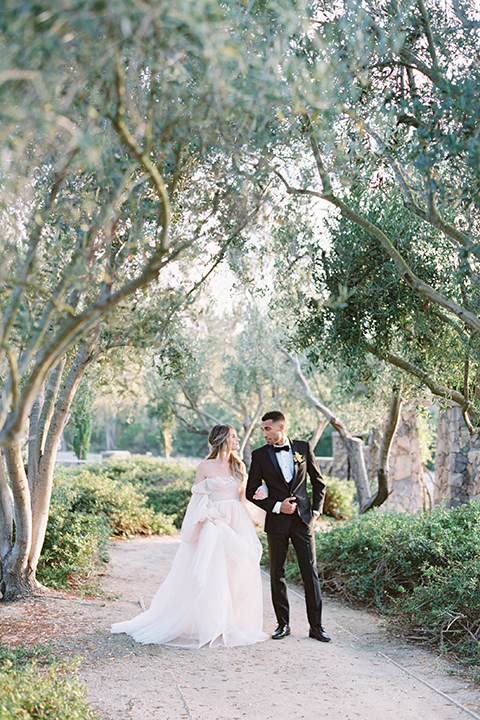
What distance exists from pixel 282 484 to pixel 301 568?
0.75m

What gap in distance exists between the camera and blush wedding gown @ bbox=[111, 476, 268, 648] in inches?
221

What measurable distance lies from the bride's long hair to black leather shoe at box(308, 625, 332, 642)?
4.81 ft

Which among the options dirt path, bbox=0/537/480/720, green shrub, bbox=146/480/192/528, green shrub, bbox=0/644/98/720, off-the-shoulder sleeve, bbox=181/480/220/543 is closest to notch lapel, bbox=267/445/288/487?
off-the-shoulder sleeve, bbox=181/480/220/543

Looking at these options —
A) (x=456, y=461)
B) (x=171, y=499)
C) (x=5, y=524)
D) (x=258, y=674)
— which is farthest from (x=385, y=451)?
(x=171, y=499)

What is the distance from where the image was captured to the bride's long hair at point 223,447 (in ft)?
20.3

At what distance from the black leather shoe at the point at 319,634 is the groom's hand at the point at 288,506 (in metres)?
1.07

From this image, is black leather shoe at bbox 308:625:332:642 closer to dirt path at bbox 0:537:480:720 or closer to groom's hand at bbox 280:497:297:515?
dirt path at bbox 0:537:480:720

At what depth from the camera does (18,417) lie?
8.66 feet

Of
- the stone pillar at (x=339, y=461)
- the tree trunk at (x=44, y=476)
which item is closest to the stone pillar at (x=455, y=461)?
the tree trunk at (x=44, y=476)

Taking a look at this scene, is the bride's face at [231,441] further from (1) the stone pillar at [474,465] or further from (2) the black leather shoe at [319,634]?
(1) the stone pillar at [474,465]

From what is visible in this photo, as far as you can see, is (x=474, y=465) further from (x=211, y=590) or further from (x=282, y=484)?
(x=211, y=590)

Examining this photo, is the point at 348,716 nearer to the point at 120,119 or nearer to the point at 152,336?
the point at 152,336

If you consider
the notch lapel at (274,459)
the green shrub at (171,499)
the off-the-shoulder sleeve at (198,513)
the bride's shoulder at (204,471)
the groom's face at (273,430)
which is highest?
the groom's face at (273,430)

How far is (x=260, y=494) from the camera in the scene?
5949 millimetres
